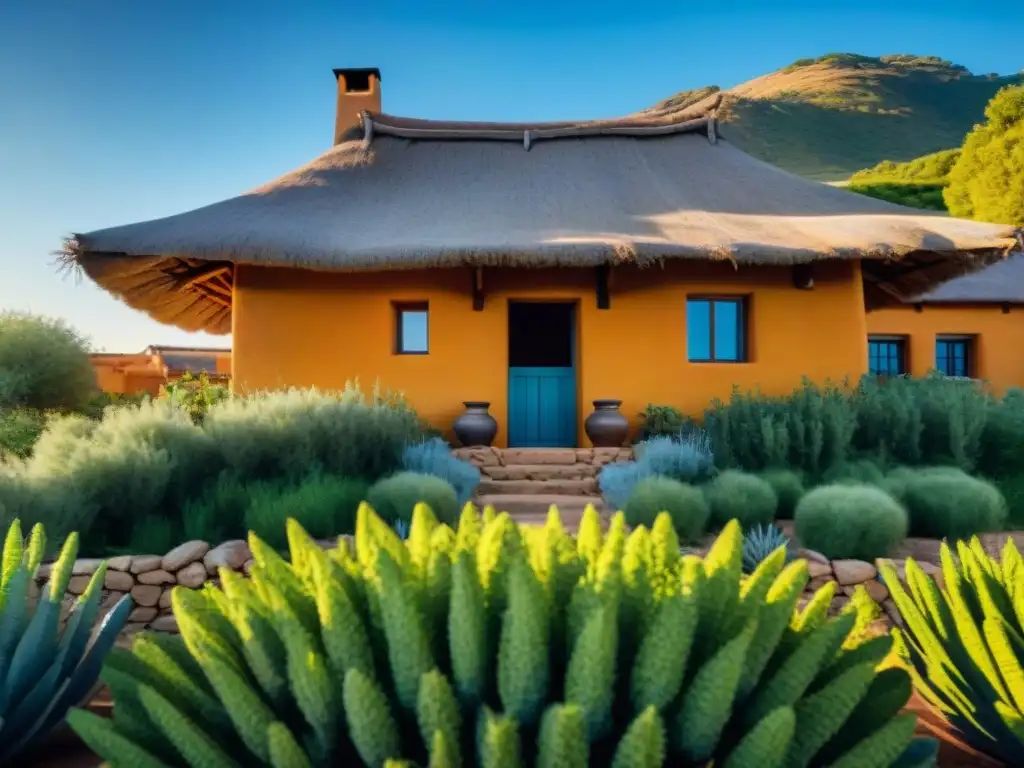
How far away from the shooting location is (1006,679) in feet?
7.02

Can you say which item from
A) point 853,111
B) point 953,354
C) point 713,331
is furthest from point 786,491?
point 853,111

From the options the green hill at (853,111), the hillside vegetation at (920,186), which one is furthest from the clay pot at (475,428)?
the green hill at (853,111)

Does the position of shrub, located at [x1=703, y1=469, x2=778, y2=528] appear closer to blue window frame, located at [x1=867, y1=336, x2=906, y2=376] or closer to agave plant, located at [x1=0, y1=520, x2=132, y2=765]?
agave plant, located at [x1=0, y1=520, x2=132, y2=765]

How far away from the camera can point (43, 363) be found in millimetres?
12477

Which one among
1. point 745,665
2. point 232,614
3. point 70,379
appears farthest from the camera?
point 70,379

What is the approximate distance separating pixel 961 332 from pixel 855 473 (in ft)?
36.6

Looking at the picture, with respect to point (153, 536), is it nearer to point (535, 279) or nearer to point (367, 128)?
point (535, 279)

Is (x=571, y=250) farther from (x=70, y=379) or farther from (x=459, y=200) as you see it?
(x=70, y=379)

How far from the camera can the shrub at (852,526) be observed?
6.28 metres

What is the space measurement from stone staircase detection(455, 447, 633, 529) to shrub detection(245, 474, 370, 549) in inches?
64.5

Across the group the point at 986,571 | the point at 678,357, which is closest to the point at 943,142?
the point at 678,357

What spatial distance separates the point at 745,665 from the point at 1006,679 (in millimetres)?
1055

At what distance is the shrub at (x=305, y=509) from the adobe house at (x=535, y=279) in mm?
3627

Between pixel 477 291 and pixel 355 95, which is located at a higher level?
pixel 355 95
